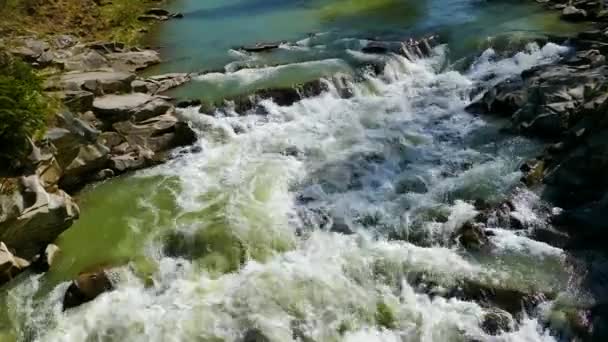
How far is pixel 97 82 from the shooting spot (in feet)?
52.6

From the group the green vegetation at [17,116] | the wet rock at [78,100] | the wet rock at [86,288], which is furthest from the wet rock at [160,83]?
the wet rock at [86,288]

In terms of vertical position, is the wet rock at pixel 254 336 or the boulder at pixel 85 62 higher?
the boulder at pixel 85 62

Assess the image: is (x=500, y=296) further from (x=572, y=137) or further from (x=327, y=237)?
(x=572, y=137)

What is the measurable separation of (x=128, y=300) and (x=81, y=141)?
15.9ft

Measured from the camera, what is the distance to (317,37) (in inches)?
876

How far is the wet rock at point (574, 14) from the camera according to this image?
21.4m

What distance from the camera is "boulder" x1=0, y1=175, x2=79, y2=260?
10594 mm

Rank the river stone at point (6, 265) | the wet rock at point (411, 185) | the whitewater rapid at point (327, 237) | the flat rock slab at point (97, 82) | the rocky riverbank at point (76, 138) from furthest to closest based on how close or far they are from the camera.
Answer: the flat rock slab at point (97, 82) < the wet rock at point (411, 185) < the rocky riverbank at point (76, 138) < the river stone at point (6, 265) < the whitewater rapid at point (327, 237)

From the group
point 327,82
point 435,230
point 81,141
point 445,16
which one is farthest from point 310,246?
point 445,16

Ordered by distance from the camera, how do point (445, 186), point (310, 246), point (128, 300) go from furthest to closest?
point (445, 186) → point (310, 246) → point (128, 300)

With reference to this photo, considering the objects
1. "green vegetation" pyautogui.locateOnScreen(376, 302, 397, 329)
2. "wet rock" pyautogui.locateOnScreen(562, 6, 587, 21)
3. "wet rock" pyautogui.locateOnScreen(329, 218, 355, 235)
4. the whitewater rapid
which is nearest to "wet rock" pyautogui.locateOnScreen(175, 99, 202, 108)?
the whitewater rapid

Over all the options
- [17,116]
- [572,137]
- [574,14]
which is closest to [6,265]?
[17,116]

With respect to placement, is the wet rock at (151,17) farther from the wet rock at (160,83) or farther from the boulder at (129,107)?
the boulder at (129,107)

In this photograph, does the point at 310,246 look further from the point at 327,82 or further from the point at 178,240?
the point at 327,82
